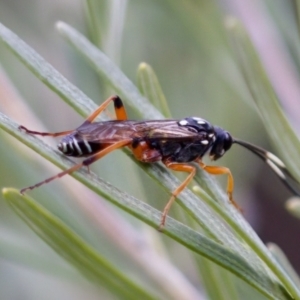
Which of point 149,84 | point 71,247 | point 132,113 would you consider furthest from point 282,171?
point 132,113

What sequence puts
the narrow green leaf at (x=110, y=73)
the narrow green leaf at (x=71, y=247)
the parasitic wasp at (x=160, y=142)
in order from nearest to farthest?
the narrow green leaf at (x=71, y=247)
the narrow green leaf at (x=110, y=73)
the parasitic wasp at (x=160, y=142)

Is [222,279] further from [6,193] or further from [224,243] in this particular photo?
[6,193]

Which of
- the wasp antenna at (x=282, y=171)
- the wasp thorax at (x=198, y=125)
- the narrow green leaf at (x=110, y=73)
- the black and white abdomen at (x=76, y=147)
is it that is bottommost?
the wasp antenna at (x=282, y=171)

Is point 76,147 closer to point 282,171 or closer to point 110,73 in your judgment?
point 110,73

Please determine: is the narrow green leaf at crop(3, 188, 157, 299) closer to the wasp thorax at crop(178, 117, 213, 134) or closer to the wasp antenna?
the wasp antenna

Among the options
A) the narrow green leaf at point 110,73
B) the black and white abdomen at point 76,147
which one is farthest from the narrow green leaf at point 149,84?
the black and white abdomen at point 76,147

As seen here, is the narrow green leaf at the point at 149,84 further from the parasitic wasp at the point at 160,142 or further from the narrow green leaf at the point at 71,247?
the narrow green leaf at the point at 71,247

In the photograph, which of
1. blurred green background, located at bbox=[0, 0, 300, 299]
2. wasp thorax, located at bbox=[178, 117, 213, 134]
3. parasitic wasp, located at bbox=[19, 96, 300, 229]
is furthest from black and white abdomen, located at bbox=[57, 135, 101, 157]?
wasp thorax, located at bbox=[178, 117, 213, 134]
